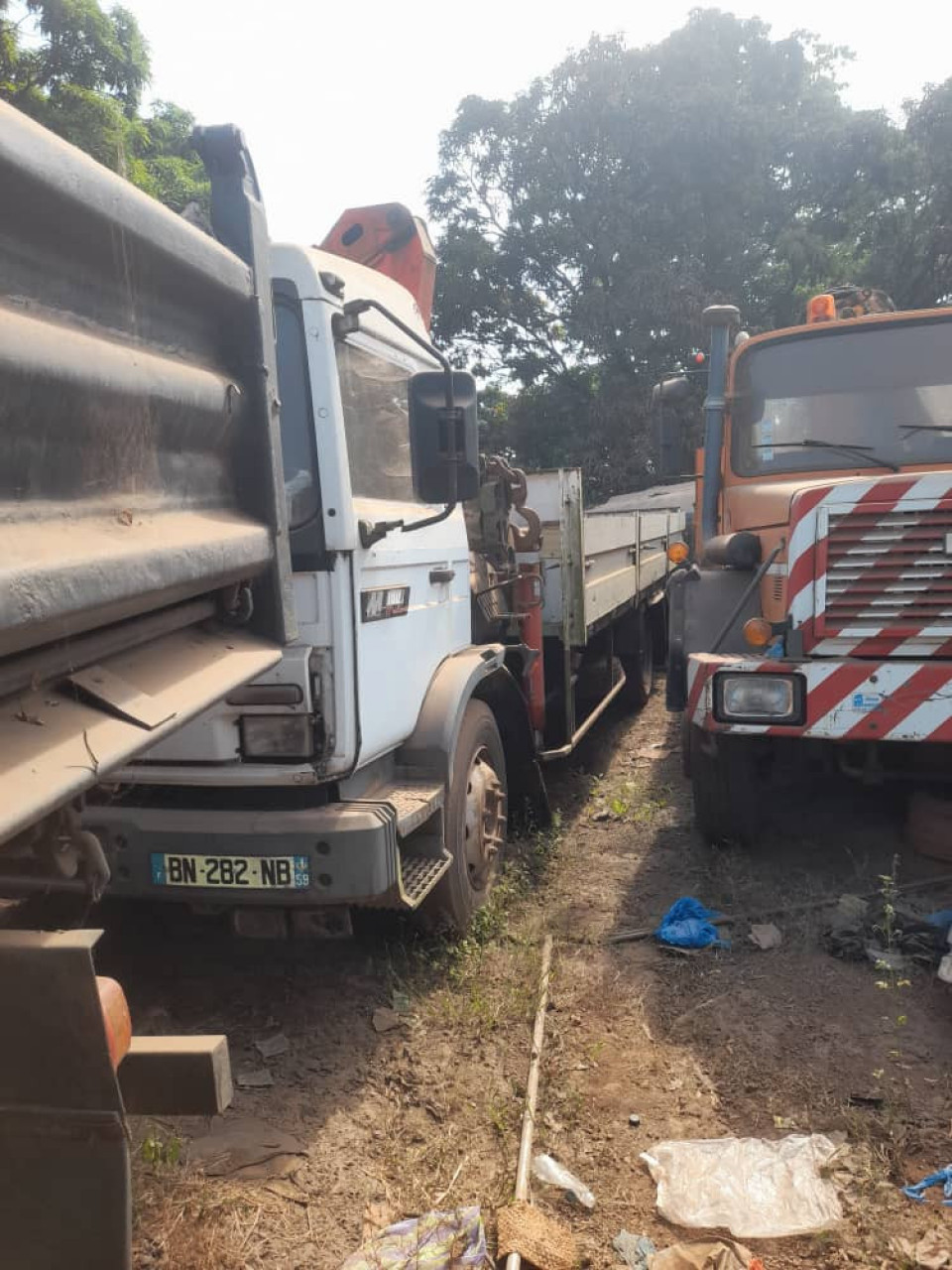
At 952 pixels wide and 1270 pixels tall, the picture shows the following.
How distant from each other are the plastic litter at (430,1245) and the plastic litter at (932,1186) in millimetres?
1090

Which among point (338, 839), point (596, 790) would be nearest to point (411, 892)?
point (338, 839)

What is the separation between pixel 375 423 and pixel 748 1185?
2592 millimetres

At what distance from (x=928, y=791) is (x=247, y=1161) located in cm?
355

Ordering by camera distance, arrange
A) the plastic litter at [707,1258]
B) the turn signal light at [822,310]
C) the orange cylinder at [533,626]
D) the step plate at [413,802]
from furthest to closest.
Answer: the turn signal light at [822,310] < the orange cylinder at [533,626] < the step plate at [413,802] < the plastic litter at [707,1258]

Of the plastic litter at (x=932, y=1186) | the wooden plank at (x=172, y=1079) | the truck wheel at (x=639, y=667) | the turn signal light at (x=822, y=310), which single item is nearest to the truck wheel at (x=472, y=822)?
the plastic litter at (x=932, y=1186)

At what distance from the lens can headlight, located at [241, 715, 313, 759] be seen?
117 inches

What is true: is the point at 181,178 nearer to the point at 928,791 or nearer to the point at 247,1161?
the point at 928,791

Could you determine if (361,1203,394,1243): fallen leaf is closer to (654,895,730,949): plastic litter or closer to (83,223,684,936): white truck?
(83,223,684,936): white truck

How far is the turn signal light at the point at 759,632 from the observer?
4.34 metres

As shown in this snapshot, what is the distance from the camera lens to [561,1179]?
262cm

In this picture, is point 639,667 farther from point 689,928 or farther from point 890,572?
point 689,928

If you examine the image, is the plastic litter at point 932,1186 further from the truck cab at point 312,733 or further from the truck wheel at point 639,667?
the truck wheel at point 639,667

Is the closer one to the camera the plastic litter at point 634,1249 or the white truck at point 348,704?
the plastic litter at point 634,1249

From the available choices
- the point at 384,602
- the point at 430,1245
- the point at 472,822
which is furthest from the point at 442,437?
the point at 430,1245
